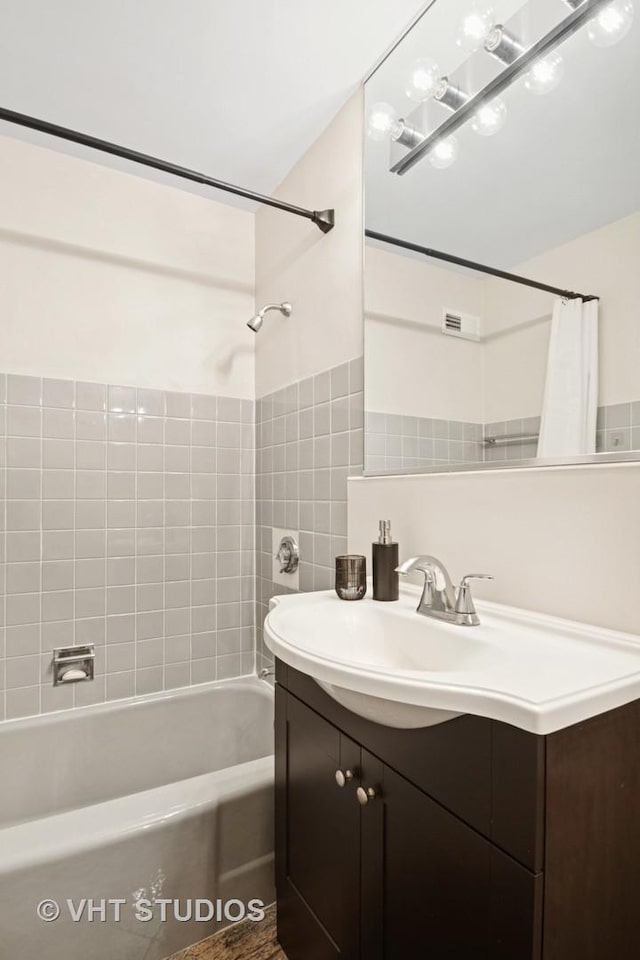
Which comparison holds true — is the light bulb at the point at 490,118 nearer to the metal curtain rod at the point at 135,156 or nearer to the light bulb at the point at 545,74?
the light bulb at the point at 545,74

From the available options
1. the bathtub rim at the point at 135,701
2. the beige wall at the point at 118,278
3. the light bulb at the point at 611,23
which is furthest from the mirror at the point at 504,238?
the bathtub rim at the point at 135,701

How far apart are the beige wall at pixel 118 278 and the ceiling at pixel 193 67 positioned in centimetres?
15

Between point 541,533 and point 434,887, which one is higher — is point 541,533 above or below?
above

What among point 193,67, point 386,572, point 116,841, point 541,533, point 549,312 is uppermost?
point 193,67

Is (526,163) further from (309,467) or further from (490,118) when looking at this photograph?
(309,467)

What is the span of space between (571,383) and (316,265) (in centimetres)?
109

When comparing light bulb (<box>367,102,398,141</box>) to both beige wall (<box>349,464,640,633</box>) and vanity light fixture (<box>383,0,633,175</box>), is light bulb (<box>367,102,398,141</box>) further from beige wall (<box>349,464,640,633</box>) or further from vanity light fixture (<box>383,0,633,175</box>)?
beige wall (<box>349,464,640,633</box>)

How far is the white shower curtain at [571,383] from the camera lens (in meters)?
0.89

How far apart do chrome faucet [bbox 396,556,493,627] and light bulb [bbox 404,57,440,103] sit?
1.22 m

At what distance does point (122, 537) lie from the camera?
1855mm

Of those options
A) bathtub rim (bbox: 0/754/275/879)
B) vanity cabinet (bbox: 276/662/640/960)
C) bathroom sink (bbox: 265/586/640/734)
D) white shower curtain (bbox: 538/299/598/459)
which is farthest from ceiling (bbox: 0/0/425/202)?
bathtub rim (bbox: 0/754/275/879)

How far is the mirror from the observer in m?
0.86

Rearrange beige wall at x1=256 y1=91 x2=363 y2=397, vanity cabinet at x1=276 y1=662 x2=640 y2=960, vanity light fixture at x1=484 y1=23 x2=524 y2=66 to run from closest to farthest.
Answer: vanity cabinet at x1=276 y1=662 x2=640 y2=960
vanity light fixture at x1=484 y1=23 x2=524 y2=66
beige wall at x1=256 y1=91 x2=363 y2=397

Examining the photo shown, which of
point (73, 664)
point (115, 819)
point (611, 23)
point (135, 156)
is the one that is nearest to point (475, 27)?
point (611, 23)
